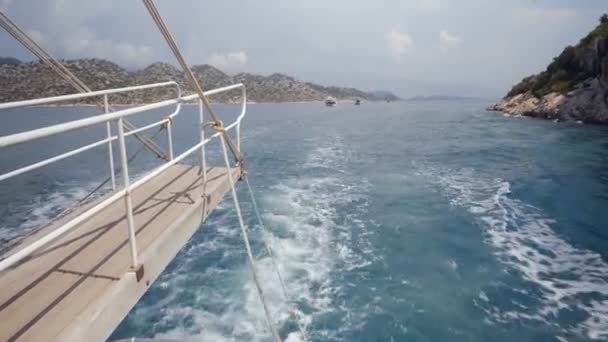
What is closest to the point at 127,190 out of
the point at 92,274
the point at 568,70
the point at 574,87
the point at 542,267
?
the point at 92,274

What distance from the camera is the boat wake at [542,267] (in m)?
5.44

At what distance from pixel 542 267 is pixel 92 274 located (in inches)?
302

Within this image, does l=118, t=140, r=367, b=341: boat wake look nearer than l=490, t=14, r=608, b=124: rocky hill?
Yes

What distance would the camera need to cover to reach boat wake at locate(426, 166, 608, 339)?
17.9 ft

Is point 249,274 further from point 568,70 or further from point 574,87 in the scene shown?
point 568,70

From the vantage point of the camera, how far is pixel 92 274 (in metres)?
2.94

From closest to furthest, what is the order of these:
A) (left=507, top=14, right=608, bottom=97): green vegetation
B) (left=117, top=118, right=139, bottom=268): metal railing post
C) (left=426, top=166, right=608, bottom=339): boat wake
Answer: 1. (left=117, top=118, right=139, bottom=268): metal railing post
2. (left=426, top=166, right=608, bottom=339): boat wake
3. (left=507, top=14, right=608, bottom=97): green vegetation

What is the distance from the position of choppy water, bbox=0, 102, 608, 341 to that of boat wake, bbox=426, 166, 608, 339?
3 centimetres

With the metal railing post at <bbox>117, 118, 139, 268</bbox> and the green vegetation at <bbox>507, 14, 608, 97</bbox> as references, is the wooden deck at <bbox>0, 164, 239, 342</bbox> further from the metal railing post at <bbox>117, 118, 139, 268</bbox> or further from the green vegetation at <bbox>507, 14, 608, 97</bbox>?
the green vegetation at <bbox>507, 14, 608, 97</bbox>

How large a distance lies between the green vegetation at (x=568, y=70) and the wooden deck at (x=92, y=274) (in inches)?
1977

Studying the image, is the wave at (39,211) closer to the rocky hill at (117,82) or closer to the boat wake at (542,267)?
the boat wake at (542,267)

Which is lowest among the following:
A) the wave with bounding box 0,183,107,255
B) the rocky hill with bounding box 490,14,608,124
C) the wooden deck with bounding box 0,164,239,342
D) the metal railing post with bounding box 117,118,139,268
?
the wave with bounding box 0,183,107,255

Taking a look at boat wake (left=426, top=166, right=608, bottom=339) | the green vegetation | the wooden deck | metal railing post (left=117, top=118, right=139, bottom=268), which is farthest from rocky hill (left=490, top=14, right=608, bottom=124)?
metal railing post (left=117, top=118, right=139, bottom=268)

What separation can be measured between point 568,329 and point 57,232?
6526mm
